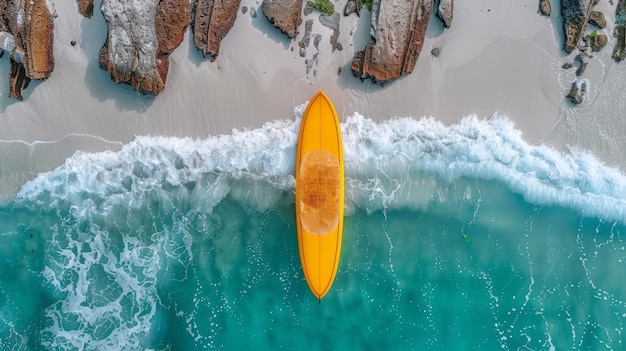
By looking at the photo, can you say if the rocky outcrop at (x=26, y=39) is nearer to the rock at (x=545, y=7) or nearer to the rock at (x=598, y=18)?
the rock at (x=545, y=7)

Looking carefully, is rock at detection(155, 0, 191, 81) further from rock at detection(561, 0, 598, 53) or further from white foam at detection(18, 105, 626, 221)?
rock at detection(561, 0, 598, 53)

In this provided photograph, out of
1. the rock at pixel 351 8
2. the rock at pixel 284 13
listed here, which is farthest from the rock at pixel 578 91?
the rock at pixel 284 13

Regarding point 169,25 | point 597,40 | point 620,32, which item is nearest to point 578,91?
point 597,40

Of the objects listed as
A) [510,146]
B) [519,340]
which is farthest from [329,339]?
[510,146]

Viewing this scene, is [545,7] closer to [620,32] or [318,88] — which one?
[620,32]

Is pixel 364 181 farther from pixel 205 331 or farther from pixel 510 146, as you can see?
pixel 205 331

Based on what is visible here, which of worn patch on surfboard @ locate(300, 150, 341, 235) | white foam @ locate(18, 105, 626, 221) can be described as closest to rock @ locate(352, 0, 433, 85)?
white foam @ locate(18, 105, 626, 221)
